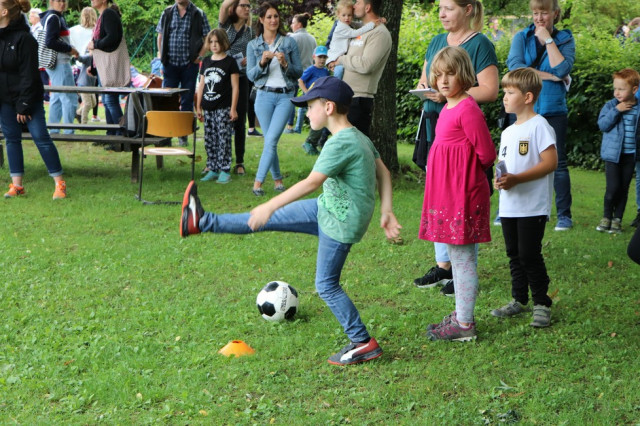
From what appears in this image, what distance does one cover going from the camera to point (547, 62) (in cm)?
741

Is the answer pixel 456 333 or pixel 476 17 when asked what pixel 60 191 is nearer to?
pixel 476 17

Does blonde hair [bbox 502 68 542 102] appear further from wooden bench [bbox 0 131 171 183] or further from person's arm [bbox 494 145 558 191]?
wooden bench [bbox 0 131 171 183]

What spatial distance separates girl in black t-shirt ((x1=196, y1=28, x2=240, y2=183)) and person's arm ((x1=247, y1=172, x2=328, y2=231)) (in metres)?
5.81

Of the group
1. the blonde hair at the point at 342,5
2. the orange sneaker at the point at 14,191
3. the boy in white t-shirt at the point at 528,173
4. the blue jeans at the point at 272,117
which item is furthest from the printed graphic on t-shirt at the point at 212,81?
the boy in white t-shirt at the point at 528,173

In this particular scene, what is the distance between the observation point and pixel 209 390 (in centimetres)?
397

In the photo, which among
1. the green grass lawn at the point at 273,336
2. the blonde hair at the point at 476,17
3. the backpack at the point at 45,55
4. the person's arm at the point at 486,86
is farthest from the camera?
the backpack at the point at 45,55

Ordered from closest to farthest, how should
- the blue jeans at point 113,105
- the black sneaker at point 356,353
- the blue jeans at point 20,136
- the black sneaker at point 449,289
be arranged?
the black sneaker at point 356,353 → the black sneaker at point 449,289 → the blue jeans at point 20,136 → the blue jeans at point 113,105

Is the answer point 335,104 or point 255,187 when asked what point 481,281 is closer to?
point 335,104

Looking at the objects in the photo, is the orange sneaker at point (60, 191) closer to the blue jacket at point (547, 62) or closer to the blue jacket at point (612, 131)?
the blue jacket at point (547, 62)

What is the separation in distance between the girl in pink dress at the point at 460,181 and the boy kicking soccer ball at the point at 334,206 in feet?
1.60

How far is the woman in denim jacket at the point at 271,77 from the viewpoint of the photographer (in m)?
8.91

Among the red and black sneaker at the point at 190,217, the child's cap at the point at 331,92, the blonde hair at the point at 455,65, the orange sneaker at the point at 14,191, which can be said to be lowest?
the orange sneaker at the point at 14,191

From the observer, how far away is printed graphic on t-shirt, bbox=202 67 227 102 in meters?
9.42

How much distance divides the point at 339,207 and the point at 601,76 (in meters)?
8.91
